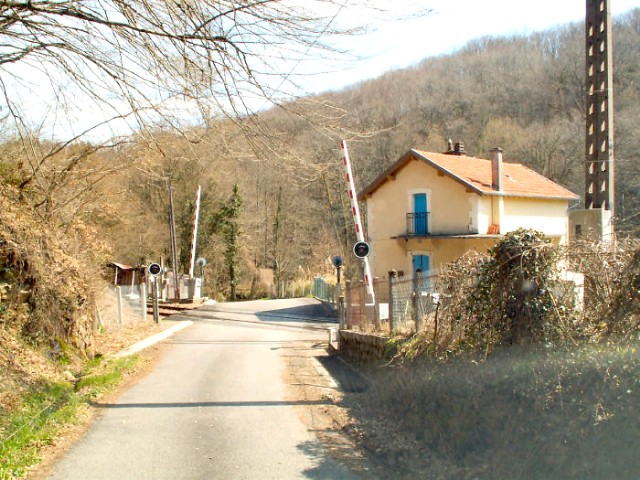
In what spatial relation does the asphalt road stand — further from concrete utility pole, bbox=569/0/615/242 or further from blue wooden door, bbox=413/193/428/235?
blue wooden door, bbox=413/193/428/235

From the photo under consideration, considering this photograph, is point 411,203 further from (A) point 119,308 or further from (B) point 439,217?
(A) point 119,308

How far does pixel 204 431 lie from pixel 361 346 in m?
5.43

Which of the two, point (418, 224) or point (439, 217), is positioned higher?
point (439, 217)

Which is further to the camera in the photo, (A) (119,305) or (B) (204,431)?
(A) (119,305)

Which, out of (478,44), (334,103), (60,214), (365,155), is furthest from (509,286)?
(478,44)

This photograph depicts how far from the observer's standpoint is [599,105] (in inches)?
714

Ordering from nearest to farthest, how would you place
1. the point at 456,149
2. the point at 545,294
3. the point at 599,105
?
the point at 545,294 → the point at 599,105 → the point at 456,149

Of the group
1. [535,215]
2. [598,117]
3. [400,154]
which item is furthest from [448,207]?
[400,154]

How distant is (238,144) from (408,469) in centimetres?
395

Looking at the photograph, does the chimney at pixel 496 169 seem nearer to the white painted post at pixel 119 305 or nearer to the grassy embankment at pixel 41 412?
the white painted post at pixel 119 305

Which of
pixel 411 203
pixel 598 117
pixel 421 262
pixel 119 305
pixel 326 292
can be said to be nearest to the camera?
pixel 598 117

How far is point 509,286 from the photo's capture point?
583 cm

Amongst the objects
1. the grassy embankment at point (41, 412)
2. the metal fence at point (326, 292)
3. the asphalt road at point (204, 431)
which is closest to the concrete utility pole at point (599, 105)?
the metal fence at point (326, 292)

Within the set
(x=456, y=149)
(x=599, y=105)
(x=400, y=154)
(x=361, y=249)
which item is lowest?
(x=361, y=249)
